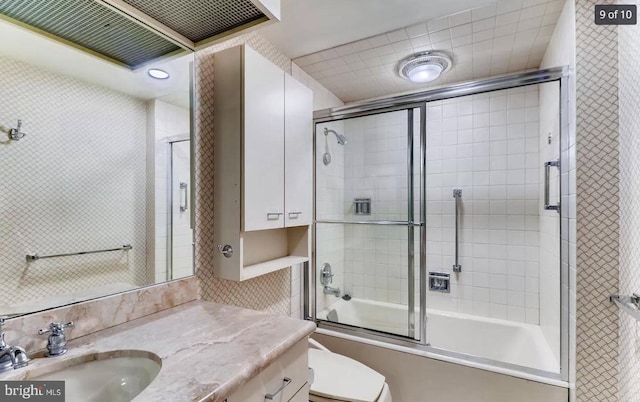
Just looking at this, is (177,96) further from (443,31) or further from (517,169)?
(517,169)

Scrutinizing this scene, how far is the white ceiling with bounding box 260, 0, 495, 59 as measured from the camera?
4.75 feet

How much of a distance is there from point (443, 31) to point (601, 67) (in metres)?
0.78

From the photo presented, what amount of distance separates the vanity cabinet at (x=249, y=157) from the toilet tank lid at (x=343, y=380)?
586 mm

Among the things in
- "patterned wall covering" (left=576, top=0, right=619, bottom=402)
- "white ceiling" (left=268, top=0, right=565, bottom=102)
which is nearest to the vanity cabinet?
"white ceiling" (left=268, top=0, right=565, bottom=102)

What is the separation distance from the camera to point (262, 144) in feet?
4.49

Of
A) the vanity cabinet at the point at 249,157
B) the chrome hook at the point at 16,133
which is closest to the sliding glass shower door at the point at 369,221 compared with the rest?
the vanity cabinet at the point at 249,157

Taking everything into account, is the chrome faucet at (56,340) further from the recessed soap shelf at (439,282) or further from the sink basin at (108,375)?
the recessed soap shelf at (439,282)

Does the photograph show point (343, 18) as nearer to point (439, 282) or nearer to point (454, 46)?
point (454, 46)

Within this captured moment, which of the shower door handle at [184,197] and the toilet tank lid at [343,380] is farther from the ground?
the shower door handle at [184,197]

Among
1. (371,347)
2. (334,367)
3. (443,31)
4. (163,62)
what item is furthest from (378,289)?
(163,62)

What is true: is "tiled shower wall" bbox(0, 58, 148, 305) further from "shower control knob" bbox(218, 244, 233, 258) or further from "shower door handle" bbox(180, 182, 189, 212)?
"shower control knob" bbox(218, 244, 233, 258)

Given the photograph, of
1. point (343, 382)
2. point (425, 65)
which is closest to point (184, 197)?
point (343, 382)

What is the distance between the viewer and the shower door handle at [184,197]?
4.15 feet

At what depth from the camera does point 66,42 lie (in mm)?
946
